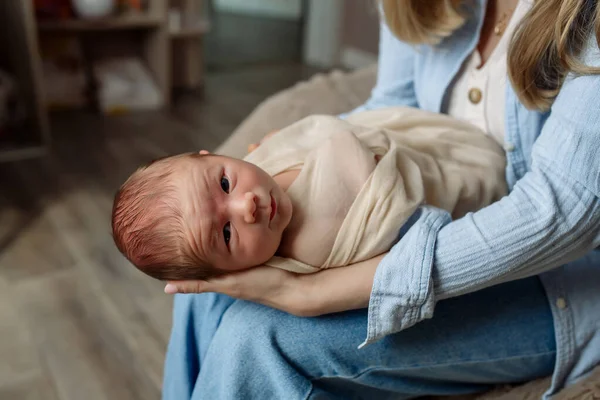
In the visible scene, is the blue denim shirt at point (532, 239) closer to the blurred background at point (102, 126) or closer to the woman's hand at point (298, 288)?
the woman's hand at point (298, 288)

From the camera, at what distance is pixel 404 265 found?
72 centimetres

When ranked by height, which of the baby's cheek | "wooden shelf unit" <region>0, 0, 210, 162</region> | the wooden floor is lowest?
the wooden floor

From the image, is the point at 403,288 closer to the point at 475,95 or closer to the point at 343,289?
the point at 343,289

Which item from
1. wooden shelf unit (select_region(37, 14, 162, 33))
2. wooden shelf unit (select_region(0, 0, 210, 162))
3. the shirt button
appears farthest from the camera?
wooden shelf unit (select_region(37, 14, 162, 33))

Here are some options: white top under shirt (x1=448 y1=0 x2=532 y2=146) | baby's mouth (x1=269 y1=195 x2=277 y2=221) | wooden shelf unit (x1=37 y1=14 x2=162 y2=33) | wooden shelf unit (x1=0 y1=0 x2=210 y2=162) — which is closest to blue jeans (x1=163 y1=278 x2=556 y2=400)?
baby's mouth (x1=269 y1=195 x2=277 y2=221)

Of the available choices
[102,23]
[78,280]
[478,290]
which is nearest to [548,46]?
[478,290]

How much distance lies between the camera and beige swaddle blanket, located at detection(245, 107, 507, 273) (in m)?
0.77

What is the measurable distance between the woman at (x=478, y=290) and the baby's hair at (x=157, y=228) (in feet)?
0.09

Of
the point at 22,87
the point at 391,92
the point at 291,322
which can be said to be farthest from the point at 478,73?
the point at 22,87

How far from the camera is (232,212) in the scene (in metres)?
0.77

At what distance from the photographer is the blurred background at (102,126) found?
1.42 metres

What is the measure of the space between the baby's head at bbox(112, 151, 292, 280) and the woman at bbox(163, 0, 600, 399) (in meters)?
0.03

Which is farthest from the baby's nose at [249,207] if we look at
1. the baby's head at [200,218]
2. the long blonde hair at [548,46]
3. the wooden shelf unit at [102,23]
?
the wooden shelf unit at [102,23]

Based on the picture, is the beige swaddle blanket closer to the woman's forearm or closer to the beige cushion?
the woman's forearm
